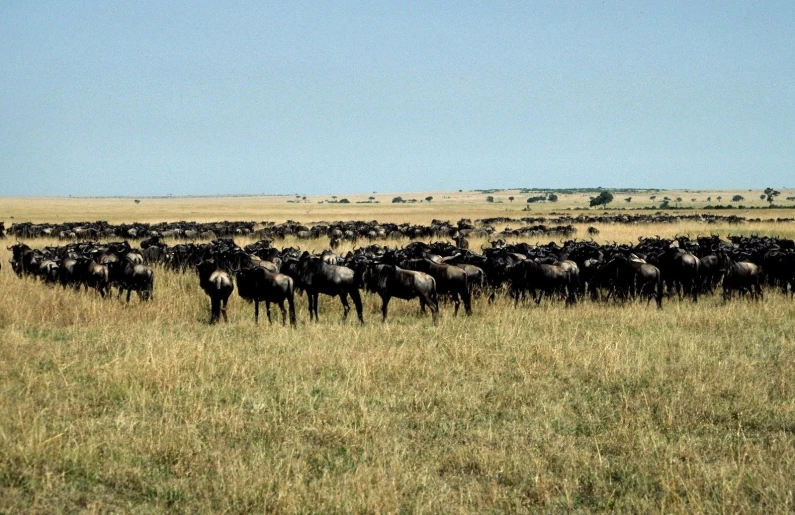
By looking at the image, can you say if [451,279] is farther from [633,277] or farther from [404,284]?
[633,277]

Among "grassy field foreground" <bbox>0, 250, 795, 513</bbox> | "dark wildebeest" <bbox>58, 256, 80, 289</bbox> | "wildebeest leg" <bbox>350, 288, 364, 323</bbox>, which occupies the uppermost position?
"dark wildebeest" <bbox>58, 256, 80, 289</bbox>

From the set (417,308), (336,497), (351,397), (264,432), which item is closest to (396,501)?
(336,497)

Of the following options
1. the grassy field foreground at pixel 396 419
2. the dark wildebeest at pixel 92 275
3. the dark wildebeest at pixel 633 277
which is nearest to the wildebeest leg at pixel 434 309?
the grassy field foreground at pixel 396 419

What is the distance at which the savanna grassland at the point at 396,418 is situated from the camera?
18.1ft

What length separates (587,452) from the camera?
21.1 ft

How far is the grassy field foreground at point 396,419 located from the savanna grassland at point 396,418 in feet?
0.08

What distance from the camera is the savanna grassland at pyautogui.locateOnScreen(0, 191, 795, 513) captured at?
18.1ft

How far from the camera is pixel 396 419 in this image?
7.43 m

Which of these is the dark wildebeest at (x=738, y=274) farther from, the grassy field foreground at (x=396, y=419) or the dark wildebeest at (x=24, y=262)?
the dark wildebeest at (x=24, y=262)

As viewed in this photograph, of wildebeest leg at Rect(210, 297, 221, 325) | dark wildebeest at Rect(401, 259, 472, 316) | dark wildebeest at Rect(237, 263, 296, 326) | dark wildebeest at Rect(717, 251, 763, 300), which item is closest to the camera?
dark wildebeest at Rect(237, 263, 296, 326)

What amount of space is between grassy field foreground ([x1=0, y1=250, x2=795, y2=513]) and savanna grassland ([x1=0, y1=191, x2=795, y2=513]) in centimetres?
3

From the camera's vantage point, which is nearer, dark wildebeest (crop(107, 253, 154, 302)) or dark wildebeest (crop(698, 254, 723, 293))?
dark wildebeest (crop(107, 253, 154, 302))

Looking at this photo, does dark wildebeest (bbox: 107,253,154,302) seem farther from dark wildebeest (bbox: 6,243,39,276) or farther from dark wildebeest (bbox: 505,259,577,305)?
dark wildebeest (bbox: 505,259,577,305)

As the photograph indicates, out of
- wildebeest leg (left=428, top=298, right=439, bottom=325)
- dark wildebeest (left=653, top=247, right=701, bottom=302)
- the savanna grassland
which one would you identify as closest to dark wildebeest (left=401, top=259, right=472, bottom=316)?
wildebeest leg (left=428, top=298, right=439, bottom=325)
